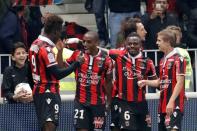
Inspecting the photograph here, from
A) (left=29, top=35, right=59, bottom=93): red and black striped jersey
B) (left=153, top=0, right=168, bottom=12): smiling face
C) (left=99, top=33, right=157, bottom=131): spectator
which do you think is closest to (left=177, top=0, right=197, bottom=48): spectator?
(left=153, top=0, right=168, bottom=12): smiling face

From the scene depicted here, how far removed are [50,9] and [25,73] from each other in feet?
18.8

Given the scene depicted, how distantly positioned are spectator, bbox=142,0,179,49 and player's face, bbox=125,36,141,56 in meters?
2.25

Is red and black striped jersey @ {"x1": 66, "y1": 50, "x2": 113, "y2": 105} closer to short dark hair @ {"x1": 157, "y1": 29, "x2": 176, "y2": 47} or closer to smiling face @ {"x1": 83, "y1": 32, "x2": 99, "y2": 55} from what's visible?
smiling face @ {"x1": 83, "y1": 32, "x2": 99, "y2": 55}

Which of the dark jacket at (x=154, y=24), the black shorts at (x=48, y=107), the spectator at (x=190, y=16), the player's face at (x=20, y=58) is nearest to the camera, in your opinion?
the black shorts at (x=48, y=107)

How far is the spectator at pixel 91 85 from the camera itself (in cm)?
1295

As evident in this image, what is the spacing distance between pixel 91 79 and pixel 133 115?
2.63 feet

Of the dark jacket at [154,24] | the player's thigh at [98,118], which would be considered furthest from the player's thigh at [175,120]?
the dark jacket at [154,24]

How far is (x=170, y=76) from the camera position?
41.9 feet

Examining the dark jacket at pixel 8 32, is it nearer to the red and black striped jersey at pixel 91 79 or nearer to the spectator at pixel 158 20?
the spectator at pixel 158 20

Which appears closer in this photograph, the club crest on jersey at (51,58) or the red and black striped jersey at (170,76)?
the club crest on jersey at (51,58)

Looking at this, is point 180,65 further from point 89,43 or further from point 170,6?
point 170,6

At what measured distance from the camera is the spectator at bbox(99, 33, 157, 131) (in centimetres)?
1306

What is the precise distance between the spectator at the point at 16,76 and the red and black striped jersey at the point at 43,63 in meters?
0.59

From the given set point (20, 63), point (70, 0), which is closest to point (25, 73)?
point (20, 63)
